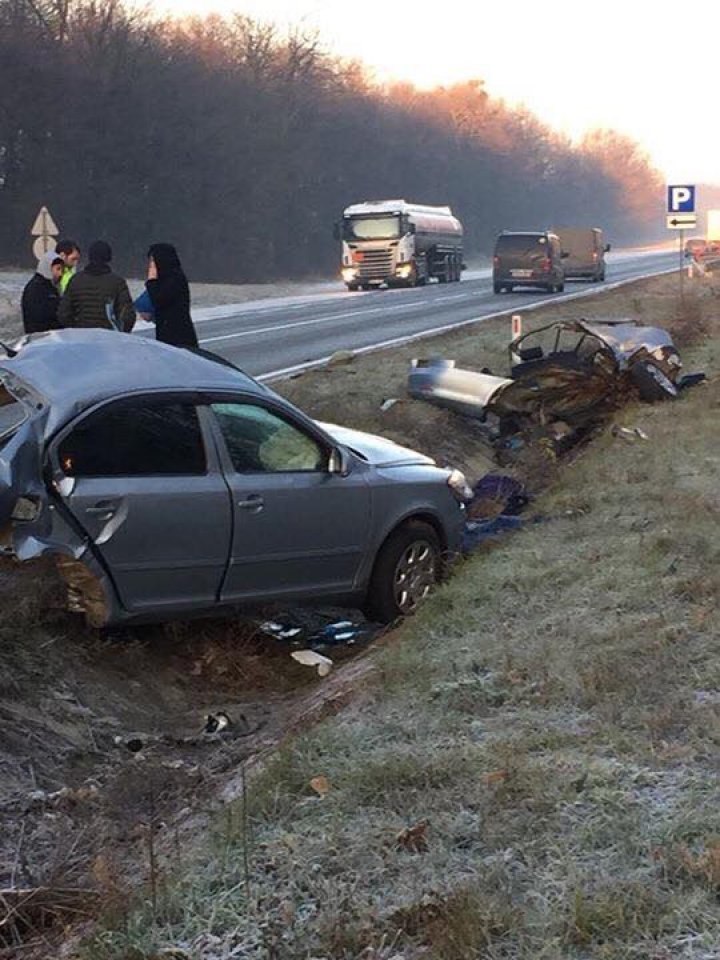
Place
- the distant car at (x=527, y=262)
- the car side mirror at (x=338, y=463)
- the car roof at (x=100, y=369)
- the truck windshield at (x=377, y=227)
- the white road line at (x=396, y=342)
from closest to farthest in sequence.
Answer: the car roof at (x=100, y=369)
the car side mirror at (x=338, y=463)
the white road line at (x=396, y=342)
the distant car at (x=527, y=262)
the truck windshield at (x=377, y=227)

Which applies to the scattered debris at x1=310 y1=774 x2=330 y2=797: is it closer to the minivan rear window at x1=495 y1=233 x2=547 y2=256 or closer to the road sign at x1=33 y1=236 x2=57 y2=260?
the road sign at x1=33 y1=236 x2=57 y2=260

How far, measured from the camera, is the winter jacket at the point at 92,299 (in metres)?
9.27

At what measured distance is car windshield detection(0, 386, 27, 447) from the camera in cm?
621

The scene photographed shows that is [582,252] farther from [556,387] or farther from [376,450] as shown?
[376,450]

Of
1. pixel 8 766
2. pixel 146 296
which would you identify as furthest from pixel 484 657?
pixel 146 296

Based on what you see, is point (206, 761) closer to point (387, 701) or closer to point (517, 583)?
point (387, 701)

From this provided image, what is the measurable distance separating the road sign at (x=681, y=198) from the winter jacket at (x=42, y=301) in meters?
18.3

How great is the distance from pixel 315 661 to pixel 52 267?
14.6 ft

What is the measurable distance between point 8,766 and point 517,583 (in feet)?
10.8

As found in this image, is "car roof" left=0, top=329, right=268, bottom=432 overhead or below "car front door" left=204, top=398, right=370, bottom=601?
overhead

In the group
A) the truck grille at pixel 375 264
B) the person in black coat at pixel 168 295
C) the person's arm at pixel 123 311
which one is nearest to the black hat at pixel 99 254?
the person's arm at pixel 123 311

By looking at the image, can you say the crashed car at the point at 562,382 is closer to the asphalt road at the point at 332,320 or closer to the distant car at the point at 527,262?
the asphalt road at the point at 332,320

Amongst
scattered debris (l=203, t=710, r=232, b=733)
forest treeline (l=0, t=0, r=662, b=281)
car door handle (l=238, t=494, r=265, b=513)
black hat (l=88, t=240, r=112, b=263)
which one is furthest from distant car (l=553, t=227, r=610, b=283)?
scattered debris (l=203, t=710, r=232, b=733)

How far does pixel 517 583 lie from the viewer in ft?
24.3
